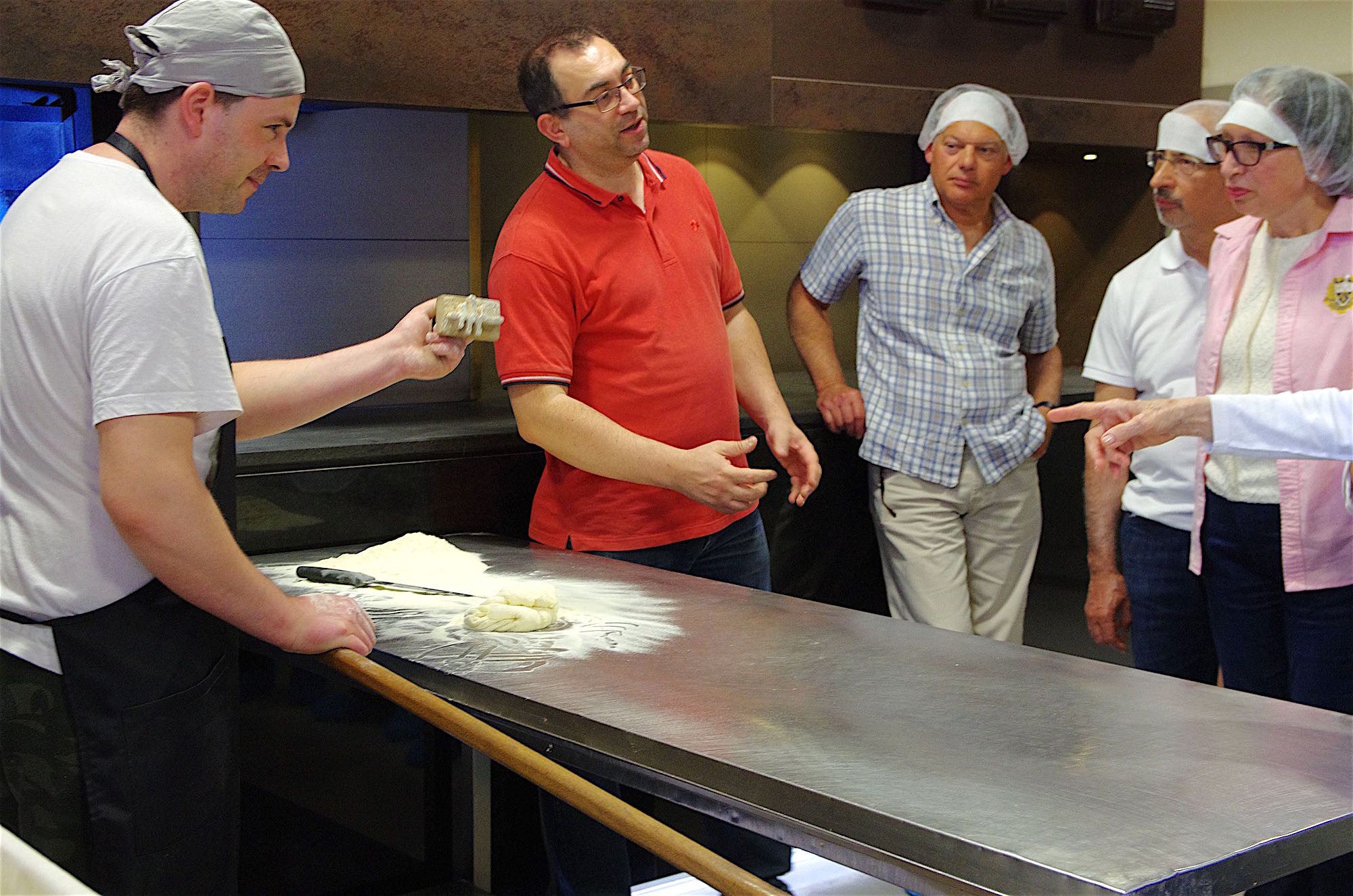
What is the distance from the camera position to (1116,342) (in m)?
2.35

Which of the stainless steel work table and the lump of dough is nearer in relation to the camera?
the stainless steel work table

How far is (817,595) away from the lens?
9.57 feet

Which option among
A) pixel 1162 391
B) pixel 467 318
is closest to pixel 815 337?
pixel 1162 391

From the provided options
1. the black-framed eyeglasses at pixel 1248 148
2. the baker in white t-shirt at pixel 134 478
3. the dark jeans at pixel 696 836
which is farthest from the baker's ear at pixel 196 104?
the black-framed eyeglasses at pixel 1248 148

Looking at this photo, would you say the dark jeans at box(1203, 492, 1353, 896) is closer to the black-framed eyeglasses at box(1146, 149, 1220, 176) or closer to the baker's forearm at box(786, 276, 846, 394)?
the black-framed eyeglasses at box(1146, 149, 1220, 176)

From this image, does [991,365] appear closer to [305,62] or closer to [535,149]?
[535,149]

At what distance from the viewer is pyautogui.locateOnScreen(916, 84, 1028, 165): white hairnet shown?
2.69 meters

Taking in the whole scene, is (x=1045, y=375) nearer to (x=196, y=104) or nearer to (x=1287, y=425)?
(x=1287, y=425)

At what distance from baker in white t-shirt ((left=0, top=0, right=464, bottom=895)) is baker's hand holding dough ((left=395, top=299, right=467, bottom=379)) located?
1.12ft

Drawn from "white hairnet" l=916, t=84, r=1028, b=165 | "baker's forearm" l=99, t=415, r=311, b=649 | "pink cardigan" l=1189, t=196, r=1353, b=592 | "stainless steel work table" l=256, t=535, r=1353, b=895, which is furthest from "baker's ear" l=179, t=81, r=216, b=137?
"white hairnet" l=916, t=84, r=1028, b=165

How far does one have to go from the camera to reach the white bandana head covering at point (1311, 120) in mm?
1841

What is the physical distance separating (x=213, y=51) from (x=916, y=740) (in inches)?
40.3

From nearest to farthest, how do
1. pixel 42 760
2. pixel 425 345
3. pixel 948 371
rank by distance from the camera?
pixel 42 760
pixel 425 345
pixel 948 371

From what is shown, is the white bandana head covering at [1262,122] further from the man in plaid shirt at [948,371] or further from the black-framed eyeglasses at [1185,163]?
the man in plaid shirt at [948,371]
